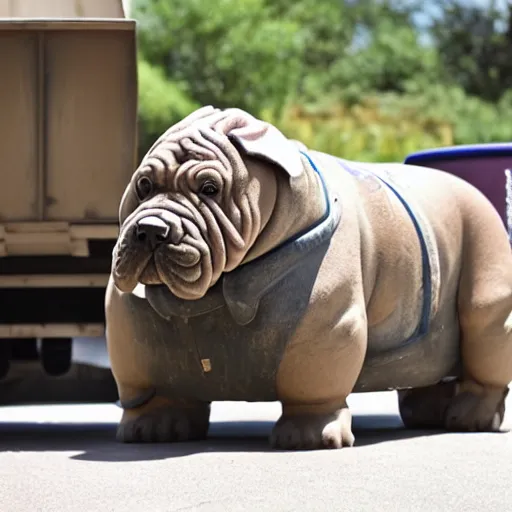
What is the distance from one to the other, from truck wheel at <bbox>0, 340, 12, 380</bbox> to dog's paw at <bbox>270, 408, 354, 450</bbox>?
6.49ft

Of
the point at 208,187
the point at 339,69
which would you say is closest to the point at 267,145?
the point at 208,187

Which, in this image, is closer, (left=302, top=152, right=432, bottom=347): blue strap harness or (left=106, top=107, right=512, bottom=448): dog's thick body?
(left=106, top=107, right=512, bottom=448): dog's thick body

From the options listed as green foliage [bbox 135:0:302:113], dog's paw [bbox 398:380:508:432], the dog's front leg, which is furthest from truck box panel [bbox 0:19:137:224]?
A: green foliage [bbox 135:0:302:113]

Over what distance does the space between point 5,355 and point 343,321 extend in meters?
2.27

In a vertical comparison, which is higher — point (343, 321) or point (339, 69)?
point (343, 321)

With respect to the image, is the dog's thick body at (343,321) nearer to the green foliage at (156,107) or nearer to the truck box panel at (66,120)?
the truck box panel at (66,120)

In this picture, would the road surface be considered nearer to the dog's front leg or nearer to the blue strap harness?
the dog's front leg

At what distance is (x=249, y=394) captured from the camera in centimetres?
585

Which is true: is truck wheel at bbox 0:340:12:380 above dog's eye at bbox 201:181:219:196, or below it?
below

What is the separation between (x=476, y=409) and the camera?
21.5 ft

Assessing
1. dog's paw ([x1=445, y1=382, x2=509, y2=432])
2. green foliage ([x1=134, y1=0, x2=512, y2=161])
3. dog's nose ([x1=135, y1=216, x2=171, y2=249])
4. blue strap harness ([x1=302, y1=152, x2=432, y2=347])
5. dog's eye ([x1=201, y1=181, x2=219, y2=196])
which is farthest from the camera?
green foliage ([x1=134, y1=0, x2=512, y2=161])

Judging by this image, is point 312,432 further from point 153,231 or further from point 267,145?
point 267,145

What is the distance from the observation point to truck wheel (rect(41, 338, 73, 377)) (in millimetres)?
7441

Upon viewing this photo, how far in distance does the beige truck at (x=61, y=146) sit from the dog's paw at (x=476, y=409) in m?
1.68
